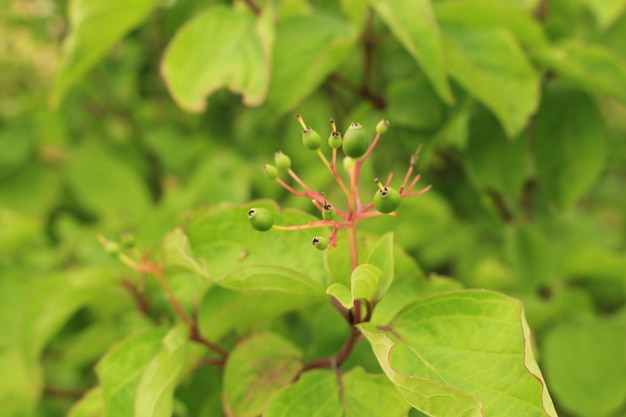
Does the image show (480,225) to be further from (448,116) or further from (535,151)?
(448,116)

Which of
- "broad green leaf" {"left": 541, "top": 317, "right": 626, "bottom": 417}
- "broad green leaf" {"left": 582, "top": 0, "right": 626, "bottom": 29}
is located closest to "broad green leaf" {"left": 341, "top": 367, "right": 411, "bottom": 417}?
"broad green leaf" {"left": 541, "top": 317, "right": 626, "bottom": 417}

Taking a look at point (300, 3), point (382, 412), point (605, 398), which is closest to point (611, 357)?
point (605, 398)

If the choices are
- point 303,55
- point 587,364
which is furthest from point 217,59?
point 587,364

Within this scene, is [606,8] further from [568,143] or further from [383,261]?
[383,261]

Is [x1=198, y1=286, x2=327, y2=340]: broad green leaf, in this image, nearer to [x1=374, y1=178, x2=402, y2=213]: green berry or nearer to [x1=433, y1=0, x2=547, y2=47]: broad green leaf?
[x1=374, y1=178, x2=402, y2=213]: green berry

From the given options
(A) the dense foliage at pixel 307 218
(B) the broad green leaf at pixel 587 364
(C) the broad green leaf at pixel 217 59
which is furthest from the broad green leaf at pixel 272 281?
(B) the broad green leaf at pixel 587 364

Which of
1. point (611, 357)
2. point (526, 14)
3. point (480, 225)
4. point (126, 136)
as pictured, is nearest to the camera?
point (526, 14)

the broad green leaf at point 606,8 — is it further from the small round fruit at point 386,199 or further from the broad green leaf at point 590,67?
the small round fruit at point 386,199
